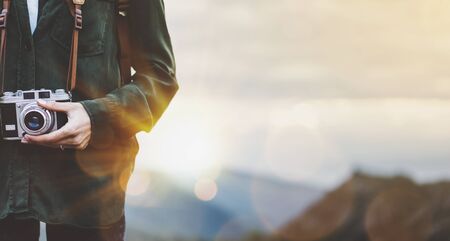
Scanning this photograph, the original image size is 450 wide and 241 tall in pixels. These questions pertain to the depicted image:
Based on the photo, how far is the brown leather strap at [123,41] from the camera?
2.91m

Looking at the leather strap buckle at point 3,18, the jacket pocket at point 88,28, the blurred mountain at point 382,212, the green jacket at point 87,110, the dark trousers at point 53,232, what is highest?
the leather strap buckle at point 3,18

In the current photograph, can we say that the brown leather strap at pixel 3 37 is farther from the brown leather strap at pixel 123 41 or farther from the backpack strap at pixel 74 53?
the brown leather strap at pixel 123 41

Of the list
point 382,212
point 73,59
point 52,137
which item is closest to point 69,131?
point 52,137

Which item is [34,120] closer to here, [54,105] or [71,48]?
[54,105]

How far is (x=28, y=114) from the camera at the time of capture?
263 cm

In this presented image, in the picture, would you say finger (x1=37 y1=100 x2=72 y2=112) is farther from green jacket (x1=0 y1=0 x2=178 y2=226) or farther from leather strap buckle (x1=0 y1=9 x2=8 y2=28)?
leather strap buckle (x1=0 y1=9 x2=8 y2=28)

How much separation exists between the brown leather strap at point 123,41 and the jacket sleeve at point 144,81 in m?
0.02

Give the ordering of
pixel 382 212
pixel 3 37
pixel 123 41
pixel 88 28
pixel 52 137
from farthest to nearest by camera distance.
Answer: pixel 382 212 < pixel 123 41 < pixel 88 28 < pixel 3 37 < pixel 52 137

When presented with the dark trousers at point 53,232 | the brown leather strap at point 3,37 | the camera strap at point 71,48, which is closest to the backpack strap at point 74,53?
the camera strap at point 71,48

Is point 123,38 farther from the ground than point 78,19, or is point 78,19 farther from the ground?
point 78,19

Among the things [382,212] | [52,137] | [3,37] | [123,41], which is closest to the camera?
[52,137]

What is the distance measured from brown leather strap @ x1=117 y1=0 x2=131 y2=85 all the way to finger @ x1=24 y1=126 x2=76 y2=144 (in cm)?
42

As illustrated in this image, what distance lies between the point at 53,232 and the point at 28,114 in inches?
17.0

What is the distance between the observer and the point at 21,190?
8.77 ft
